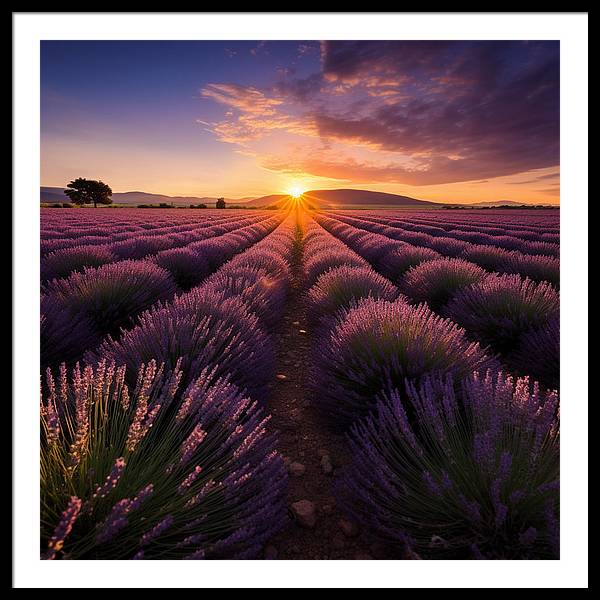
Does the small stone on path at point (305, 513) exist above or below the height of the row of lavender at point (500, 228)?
below

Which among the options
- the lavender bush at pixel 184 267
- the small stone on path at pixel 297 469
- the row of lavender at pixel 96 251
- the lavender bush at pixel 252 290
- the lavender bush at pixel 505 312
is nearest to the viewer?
the small stone on path at pixel 297 469

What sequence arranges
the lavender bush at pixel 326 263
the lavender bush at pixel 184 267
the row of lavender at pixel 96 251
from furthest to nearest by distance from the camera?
1. the lavender bush at pixel 184 267
2. the lavender bush at pixel 326 263
3. the row of lavender at pixel 96 251

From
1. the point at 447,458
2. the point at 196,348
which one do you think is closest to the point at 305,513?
the point at 447,458

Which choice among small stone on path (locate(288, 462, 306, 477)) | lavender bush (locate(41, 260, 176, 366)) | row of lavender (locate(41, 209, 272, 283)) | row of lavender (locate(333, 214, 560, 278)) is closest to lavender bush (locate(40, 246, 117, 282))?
row of lavender (locate(41, 209, 272, 283))

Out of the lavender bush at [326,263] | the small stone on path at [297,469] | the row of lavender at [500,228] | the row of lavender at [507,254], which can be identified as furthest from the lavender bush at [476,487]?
the lavender bush at [326,263]

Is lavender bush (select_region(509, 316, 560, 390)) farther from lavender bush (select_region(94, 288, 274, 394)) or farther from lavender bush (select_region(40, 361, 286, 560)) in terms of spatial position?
lavender bush (select_region(40, 361, 286, 560))

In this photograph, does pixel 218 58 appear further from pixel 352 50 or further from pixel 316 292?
pixel 316 292

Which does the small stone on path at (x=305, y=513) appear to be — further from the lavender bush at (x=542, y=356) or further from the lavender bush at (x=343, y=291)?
the lavender bush at (x=343, y=291)

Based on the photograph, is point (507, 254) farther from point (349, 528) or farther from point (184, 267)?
point (349, 528)
